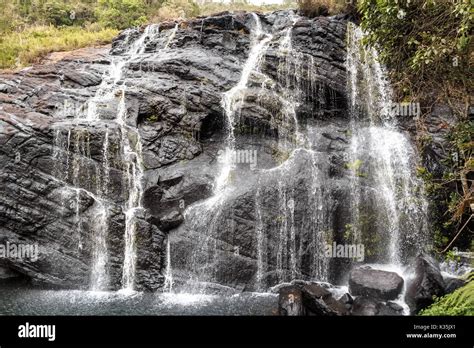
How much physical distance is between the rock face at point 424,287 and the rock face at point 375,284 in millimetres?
334

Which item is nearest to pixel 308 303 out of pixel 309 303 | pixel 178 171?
pixel 309 303

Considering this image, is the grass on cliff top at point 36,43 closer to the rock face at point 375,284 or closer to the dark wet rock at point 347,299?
the rock face at point 375,284

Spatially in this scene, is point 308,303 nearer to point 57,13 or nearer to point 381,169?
point 381,169

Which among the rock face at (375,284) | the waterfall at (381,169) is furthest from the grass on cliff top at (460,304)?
the waterfall at (381,169)

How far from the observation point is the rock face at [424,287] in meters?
9.22

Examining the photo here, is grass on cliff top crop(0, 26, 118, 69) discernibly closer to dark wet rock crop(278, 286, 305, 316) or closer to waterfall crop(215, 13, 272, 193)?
waterfall crop(215, 13, 272, 193)

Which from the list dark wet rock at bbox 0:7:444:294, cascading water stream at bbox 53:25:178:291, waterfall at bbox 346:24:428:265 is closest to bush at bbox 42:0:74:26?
dark wet rock at bbox 0:7:444:294

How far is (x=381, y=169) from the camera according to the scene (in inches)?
517

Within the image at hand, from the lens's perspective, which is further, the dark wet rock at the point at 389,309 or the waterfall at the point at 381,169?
the waterfall at the point at 381,169

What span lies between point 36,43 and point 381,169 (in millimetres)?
17060

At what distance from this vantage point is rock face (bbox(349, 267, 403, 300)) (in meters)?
9.84

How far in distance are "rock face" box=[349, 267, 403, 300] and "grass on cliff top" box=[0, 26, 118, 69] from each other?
16.2 m

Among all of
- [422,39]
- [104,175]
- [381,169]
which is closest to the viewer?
[422,39]

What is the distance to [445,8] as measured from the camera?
10055mm
